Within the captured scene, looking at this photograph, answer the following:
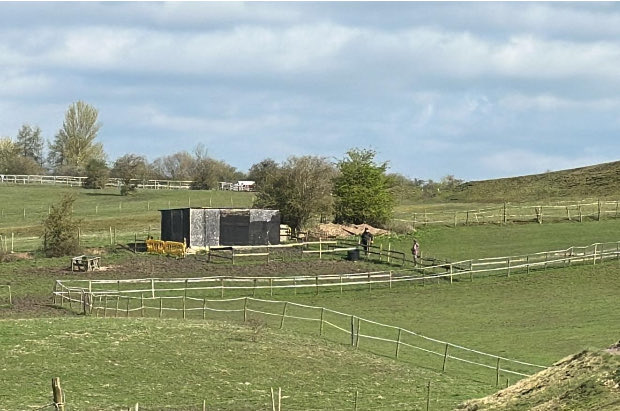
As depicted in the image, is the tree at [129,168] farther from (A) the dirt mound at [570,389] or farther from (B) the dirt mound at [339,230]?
(A) the dirt mound at [570,389]

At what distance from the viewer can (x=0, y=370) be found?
92.7 ft

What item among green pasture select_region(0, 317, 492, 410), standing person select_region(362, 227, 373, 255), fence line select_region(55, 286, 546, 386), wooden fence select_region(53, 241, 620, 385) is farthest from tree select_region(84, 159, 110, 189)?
green pasture select_region(0, 317, 492, 410)

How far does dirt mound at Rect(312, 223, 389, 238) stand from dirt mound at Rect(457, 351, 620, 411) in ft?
163

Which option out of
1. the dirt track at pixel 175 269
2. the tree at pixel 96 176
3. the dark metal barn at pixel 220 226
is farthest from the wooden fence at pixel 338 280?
the tree at pixel 96 176

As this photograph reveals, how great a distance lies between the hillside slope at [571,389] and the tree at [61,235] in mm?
43495

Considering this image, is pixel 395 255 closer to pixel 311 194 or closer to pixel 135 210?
pixel 311 194

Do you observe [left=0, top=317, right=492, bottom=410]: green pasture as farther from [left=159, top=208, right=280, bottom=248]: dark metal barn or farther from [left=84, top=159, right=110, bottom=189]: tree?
[left=84, top=159, right=110, bottom=189]: tree

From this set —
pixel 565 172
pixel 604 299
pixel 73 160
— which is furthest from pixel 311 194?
pixel 73 160

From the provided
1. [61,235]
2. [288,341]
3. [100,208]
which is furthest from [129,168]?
[288,341]

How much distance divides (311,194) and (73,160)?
94034 mm

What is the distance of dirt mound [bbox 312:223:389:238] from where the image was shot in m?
72.1

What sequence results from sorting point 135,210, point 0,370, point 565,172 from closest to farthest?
point 0,370 → point 135,210 → point 565,172

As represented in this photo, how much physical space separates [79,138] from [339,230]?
3741 inches

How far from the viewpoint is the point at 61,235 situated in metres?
61.3
